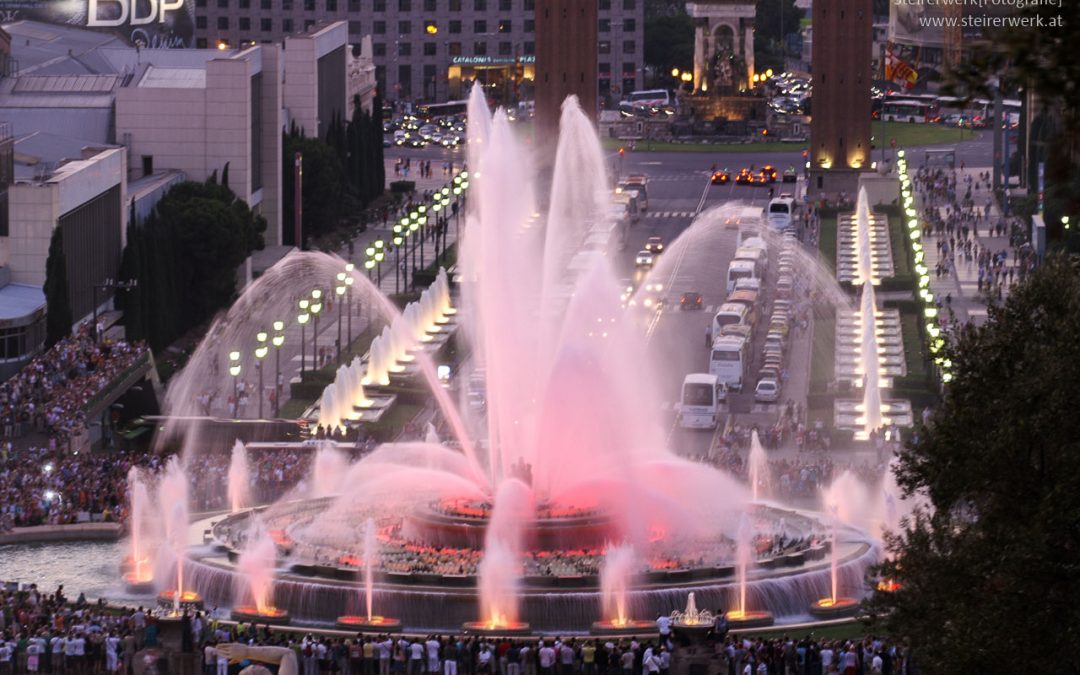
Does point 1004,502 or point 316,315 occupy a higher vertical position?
point 1004,502

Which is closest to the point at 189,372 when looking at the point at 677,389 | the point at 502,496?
the point at 677,389

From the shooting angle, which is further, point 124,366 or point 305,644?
point 124,366

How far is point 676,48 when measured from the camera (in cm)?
18975

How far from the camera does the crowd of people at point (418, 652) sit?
4056 centimetres

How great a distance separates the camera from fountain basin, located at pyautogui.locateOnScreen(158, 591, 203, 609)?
4425cm

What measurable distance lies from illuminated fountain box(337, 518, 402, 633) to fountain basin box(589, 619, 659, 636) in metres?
3.23

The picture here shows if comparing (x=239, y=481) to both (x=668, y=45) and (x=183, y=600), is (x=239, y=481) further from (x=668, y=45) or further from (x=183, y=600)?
(x=668, y=45)

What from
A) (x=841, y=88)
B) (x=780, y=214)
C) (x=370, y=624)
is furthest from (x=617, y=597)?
(x=841, y=88)

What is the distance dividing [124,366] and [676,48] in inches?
5021

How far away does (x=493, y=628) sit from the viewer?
144 feet

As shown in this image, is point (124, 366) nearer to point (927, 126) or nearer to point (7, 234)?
point (7, 234)

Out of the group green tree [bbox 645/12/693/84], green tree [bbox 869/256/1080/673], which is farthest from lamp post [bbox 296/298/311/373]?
green tree [bbox 645/12/693/84]

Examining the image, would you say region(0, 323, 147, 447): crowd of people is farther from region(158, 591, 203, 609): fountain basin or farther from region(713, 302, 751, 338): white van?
region(713, 302, 751, 338): white van

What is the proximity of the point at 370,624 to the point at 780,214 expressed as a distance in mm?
66116
